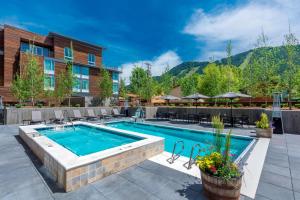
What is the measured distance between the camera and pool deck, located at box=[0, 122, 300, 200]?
3.05 meters

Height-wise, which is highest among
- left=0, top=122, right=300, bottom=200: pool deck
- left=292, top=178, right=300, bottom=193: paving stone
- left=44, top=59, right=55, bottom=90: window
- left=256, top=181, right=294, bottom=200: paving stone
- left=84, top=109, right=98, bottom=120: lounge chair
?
left=44, top=59, right=55, bottom=90: window

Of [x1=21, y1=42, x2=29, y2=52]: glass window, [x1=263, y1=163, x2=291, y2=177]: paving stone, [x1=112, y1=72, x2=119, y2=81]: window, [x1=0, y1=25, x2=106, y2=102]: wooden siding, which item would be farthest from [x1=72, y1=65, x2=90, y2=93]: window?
[x1=263, y1=163, x2=291, y2=177]: paving stone

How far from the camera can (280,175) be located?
151 inches

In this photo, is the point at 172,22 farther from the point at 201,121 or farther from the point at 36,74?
the point at 36,74

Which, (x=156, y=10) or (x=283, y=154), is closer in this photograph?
(x=283, y=154)

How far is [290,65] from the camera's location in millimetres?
11992

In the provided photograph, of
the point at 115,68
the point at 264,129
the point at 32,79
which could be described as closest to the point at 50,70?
the point at 32,79

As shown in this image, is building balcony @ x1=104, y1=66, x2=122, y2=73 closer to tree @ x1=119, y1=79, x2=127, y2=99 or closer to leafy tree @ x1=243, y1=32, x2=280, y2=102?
tree @ x1=119, y1=79, x2=127, y2=99

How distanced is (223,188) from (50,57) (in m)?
29.6

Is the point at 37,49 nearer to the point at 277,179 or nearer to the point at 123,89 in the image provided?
the point at 123,89

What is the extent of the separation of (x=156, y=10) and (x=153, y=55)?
18066 mm

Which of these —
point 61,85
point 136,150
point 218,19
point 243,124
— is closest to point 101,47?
point 61,85

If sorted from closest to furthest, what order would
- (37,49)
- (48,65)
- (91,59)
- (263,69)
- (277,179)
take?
(277,179) → (263,69) → (48,65) → (37,49) → (91,59)

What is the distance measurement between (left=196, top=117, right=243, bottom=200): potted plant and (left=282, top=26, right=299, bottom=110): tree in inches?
472
